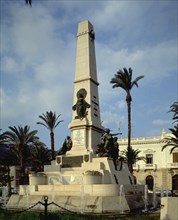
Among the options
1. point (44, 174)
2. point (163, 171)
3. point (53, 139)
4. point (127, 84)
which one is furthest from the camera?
point (163, 171)

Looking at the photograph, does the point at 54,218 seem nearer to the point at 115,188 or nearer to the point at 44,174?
the point at 115,188

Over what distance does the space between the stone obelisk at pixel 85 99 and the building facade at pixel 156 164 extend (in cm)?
3555

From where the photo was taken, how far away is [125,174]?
2281 centimetres

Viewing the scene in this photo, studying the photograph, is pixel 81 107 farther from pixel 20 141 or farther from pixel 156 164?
pixel 156 164

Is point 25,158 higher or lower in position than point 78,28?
lower

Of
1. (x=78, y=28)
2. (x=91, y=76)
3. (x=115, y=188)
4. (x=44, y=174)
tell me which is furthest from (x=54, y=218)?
(x=78, y=28)

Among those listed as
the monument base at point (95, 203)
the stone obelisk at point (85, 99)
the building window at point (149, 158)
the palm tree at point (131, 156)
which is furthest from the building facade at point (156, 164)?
the monument base at point (95, 203)

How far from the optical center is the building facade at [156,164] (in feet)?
186

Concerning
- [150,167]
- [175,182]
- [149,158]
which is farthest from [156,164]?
[175,182]

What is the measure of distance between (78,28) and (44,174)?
12.1 metres

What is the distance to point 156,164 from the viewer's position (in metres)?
58.6

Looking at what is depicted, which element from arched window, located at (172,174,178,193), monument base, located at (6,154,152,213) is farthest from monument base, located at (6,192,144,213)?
arched window, located at (172,174,178,193)

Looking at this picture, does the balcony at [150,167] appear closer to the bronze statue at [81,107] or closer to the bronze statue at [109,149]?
the bronze statue at [81,107]

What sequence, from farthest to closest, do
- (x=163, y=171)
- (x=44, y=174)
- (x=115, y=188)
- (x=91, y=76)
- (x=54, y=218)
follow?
(x=163, y=171) → (x=91, y=76) → (x=44, y=174) → (x=115, y=188) → (x=54, y=218)
